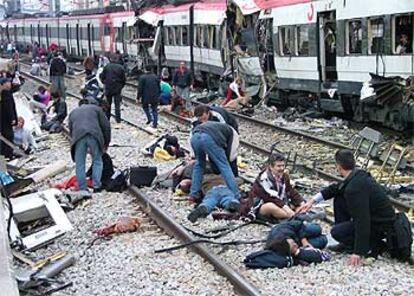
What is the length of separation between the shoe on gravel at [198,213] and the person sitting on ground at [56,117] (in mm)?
10844

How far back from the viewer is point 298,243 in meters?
8.66

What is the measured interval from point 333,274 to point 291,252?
537 mm

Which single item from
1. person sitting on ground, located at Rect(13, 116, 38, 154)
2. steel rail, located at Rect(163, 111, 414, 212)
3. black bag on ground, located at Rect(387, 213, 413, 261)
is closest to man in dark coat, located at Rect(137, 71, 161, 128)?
steel rail, located at Rect(163, 111, 414, 212)

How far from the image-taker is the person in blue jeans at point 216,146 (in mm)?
10922

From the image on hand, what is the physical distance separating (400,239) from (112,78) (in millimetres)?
12947

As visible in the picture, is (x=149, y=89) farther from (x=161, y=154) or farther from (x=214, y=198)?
(x=214, y=198)

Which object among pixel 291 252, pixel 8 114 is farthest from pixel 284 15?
pixel 291 252

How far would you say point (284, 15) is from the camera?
2375 centimetres

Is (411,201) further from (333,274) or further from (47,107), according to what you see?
(47,107)

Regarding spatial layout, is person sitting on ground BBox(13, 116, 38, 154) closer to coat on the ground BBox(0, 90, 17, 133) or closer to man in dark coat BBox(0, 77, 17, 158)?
man in dark coat BBox(0, 77, 17, 158)

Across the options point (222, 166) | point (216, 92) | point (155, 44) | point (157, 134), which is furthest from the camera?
point (155, 44)

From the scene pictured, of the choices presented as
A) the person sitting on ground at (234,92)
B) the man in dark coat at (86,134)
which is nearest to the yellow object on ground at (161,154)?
the man in dark coat at (86,134)

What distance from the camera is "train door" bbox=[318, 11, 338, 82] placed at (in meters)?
21.4

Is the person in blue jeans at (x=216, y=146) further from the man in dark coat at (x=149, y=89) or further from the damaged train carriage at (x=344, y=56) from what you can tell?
the man in dark coat at (x=149, y=89)
